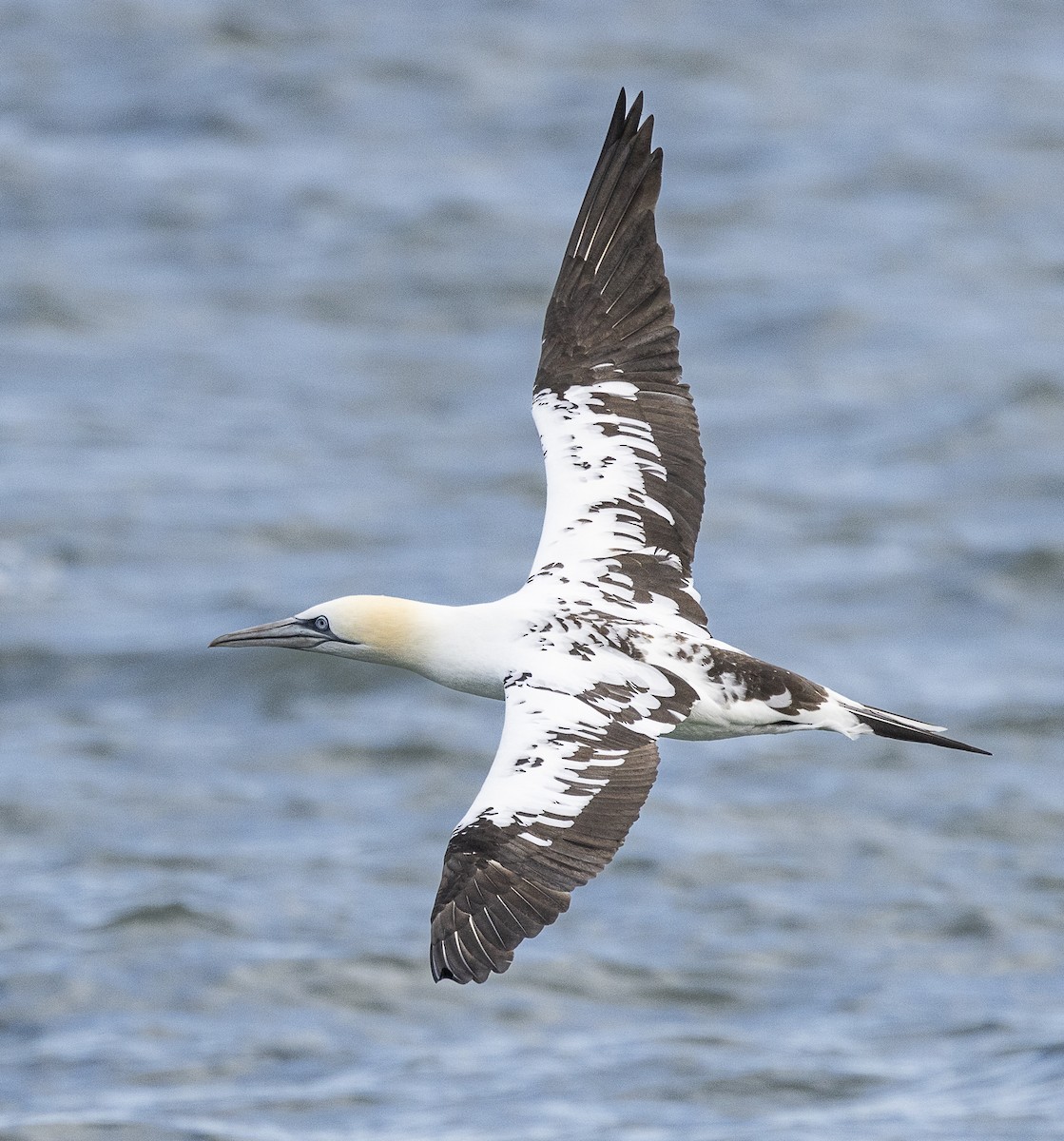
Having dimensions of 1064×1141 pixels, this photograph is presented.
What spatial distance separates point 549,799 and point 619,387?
3.04m

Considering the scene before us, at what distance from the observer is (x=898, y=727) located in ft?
35.3

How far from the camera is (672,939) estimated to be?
61.0 ft

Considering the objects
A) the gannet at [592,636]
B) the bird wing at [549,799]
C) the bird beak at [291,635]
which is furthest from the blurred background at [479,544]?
the bird wing at [549,799]

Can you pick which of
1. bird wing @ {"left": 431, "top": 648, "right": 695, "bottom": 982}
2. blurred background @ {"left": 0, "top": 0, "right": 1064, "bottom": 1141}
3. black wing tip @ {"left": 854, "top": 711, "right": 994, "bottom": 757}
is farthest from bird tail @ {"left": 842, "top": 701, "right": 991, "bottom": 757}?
blurred background @ {"left": 0, "top": 0, "right": 1064, "bottom": 1141}

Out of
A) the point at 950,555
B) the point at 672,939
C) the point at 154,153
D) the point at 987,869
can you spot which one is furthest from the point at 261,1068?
the point at 154,153

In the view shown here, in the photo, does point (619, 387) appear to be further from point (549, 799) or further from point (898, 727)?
point (549, 799)

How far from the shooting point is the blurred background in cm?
1719

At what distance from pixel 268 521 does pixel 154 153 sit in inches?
316

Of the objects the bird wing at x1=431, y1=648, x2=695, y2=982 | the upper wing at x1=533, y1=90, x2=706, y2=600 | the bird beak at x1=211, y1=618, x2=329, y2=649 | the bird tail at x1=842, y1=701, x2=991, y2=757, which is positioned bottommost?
the bird wing at x1=431, y1=648, x2=695, y2=982

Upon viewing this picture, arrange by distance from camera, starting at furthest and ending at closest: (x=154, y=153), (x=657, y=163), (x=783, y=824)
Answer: (x=154, y=153) → (x=783, y=824) → (x=657, y=163)

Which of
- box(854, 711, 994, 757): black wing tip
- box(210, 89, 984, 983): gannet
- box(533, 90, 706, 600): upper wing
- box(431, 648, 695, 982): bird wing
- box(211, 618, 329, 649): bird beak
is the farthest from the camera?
box(533, 90, 706, 600): upper wing

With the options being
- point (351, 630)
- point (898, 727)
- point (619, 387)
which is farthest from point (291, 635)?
point (898, 727)

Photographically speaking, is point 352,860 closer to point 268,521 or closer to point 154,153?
point 268,521

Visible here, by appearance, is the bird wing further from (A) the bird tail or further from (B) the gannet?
(A) the bird tail
